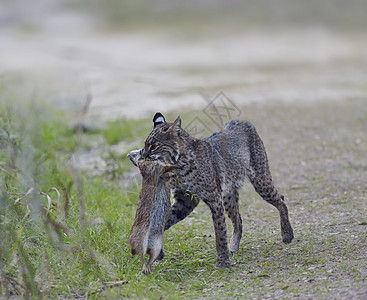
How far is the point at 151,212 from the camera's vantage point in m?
5.53

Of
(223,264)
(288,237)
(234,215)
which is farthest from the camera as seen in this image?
(234,215)

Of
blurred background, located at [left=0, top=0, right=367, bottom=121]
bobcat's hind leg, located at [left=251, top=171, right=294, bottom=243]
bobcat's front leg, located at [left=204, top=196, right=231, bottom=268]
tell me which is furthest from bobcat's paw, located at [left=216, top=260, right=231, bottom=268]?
blurred background, located at [left=0, top=0, right=367, bottom=121]

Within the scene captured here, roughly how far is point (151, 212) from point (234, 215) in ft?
4.12

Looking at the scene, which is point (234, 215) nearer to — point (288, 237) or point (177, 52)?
point (288, 237)

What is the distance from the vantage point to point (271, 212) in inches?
297

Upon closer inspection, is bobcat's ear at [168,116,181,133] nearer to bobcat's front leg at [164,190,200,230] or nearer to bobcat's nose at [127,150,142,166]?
bobcat's nose at [127,150,142,166]

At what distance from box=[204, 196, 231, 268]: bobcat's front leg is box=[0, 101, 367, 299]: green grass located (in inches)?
3.7

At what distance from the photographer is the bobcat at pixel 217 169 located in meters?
5.84

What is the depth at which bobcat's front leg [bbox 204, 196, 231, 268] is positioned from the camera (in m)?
5.83

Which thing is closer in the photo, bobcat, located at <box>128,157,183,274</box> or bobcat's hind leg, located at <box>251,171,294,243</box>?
bobcat, located at <box>128,157,183,274</box>

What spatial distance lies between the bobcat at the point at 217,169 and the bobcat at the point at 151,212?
14 cm

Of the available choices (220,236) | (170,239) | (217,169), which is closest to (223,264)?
(220,236)

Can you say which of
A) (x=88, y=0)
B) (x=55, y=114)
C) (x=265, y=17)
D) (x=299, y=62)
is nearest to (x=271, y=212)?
(x=55, y=114)

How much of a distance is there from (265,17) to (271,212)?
67.6 ft
